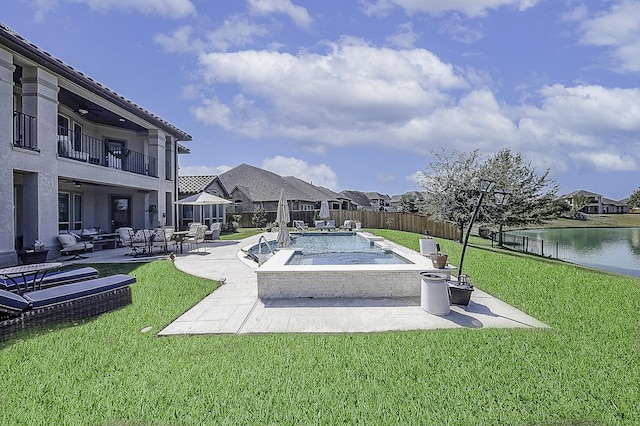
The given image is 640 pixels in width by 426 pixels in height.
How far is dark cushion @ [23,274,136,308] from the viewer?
5.44 meters

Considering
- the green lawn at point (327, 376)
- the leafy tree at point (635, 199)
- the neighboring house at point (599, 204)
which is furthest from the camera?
the neighboring house at point (599, 204)

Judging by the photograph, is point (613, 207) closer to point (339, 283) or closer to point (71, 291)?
point (339, 283)

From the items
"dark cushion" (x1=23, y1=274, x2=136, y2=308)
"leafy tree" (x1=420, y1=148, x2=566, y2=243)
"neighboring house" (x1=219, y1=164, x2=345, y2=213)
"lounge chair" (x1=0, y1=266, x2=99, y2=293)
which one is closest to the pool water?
"dark cushion" (x1=23, y1=274, x2=136, y2=308)

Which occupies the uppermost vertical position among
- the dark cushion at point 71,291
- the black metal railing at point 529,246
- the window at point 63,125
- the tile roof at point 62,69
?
the tile roof at point 62,69

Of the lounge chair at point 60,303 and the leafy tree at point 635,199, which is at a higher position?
the leafy tree at point 635,199

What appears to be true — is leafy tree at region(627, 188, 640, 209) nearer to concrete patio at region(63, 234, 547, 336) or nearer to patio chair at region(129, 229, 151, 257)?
concrete patio at region(63, 234, 547, 336)

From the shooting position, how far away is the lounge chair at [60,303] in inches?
195

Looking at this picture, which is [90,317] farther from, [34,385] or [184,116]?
[184,116]

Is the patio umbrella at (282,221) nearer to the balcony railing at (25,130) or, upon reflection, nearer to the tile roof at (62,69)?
the tile roof at (62,69)

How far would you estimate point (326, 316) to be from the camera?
594 cm

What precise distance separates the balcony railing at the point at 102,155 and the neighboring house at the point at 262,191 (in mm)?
16254

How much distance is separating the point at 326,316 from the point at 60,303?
431 cm

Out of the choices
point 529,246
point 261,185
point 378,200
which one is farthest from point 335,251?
point 378,200

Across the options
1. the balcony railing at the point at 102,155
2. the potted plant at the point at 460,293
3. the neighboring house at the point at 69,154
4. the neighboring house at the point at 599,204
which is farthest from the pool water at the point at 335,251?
the neighboring house at the point at 599,204
